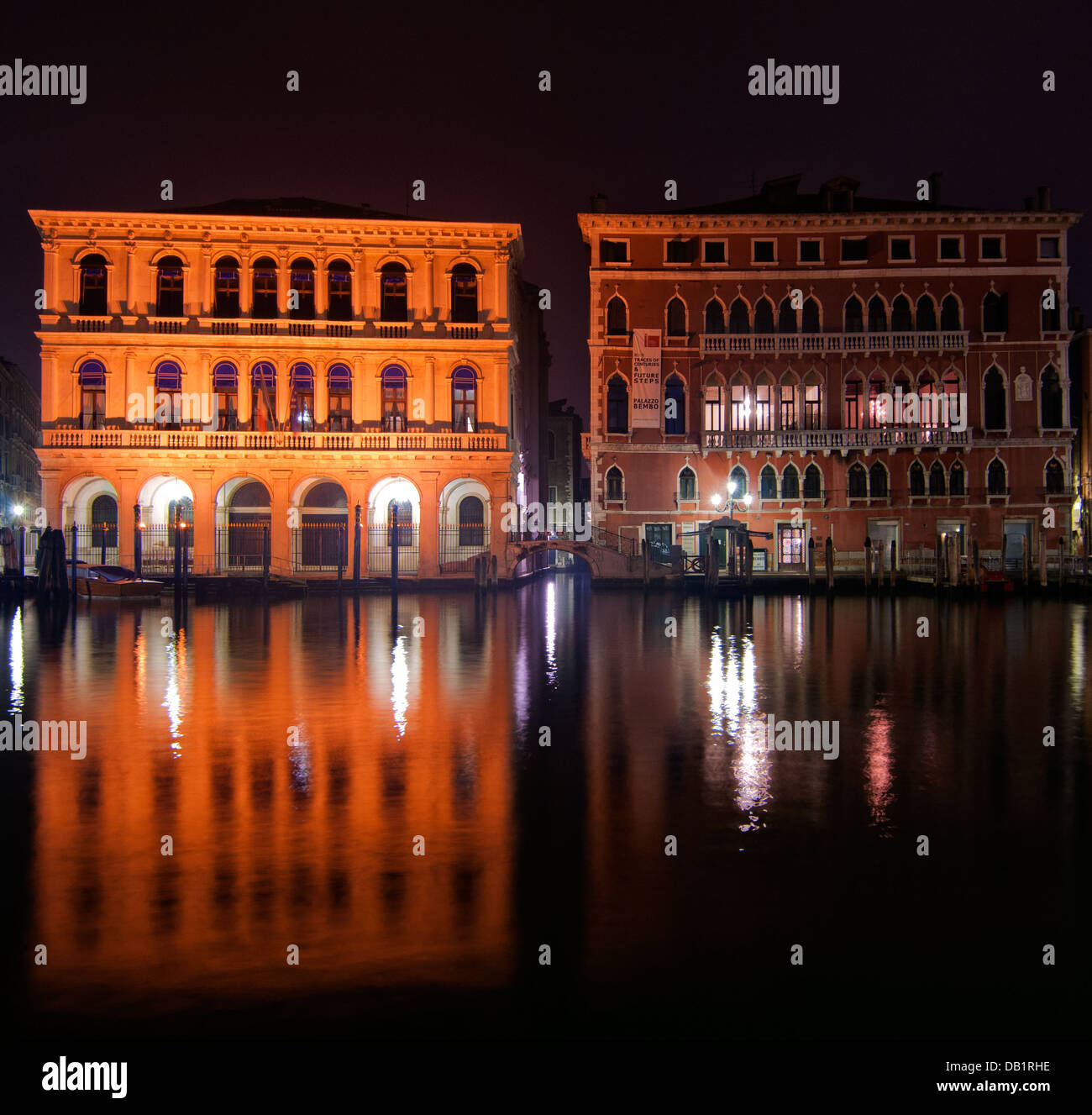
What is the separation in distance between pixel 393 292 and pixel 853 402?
20.2 m

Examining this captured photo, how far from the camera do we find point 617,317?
41.3m

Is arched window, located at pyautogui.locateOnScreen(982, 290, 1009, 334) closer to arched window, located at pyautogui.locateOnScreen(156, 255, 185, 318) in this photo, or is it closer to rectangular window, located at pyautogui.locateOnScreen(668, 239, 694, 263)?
rectangular window, located at pyautogui.locateOnScreen(668, 239, 694, 263)

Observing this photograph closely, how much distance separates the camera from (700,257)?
4106 centimetres

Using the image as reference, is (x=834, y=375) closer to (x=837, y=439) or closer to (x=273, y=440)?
(x=837, y=439)

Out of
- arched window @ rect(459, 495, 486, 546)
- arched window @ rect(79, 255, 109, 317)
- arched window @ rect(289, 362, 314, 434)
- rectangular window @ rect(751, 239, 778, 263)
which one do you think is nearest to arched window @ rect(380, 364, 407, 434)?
arched window @ rect(289, 362, 314, 434)

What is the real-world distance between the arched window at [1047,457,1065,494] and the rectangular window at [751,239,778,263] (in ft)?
48.6

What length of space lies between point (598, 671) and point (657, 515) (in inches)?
1099

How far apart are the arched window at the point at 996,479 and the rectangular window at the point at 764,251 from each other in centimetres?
1295

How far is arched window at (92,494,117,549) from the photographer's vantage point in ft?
122

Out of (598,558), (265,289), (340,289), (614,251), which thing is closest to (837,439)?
(598,558)

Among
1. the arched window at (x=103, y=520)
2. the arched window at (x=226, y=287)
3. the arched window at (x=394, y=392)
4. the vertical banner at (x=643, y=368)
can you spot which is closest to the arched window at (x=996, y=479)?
the vertical banner at (x=643, y=368)

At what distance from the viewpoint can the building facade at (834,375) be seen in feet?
135

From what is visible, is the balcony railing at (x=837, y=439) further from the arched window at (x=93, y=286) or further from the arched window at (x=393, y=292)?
the arched window at (x=93, y=286)
